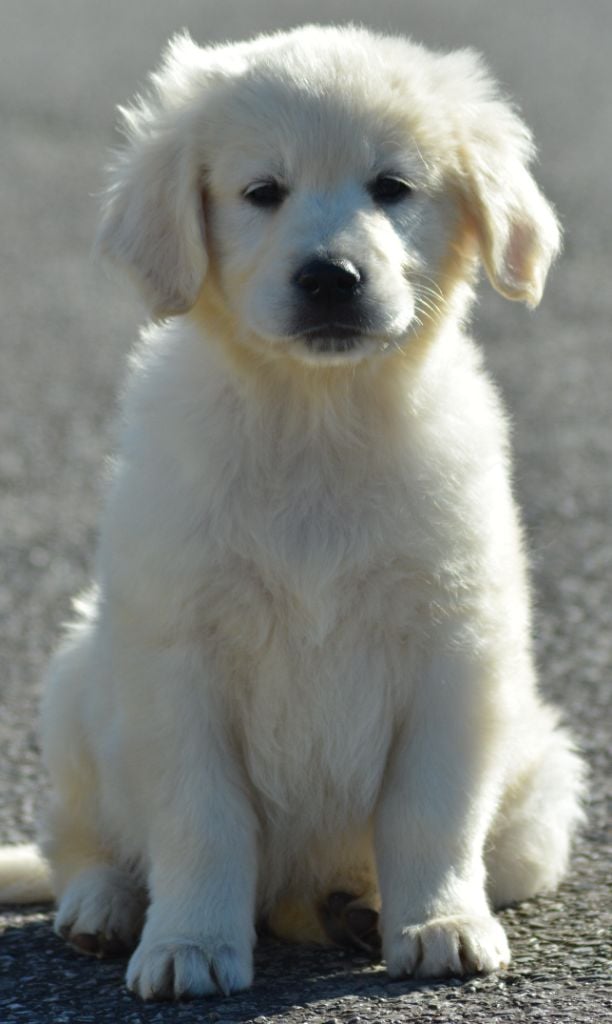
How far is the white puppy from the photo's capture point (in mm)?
4621

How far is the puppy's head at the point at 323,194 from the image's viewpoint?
464 cm

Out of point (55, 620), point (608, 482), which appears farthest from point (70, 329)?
point (55, 620)

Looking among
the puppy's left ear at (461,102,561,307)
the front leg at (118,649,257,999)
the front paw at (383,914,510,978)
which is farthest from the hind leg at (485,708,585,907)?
the puppy's left ear at (461,102,561,307)

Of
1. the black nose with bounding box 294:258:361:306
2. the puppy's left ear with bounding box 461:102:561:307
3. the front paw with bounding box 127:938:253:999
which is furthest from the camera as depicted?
the puppy's left ear with bounding box 461:102:561:307

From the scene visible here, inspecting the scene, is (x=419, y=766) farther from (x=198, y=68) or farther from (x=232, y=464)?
(x=198, y=68)

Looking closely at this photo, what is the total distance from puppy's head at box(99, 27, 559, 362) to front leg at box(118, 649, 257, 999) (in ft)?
2.87

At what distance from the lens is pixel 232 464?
4.81m

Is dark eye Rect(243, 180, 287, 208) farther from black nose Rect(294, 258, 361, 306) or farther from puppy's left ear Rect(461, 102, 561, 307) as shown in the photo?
puppy's left ear Rect(461, 102, 561, 307)

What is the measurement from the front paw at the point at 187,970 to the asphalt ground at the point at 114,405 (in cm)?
5

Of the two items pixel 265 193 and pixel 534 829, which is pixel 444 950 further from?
pixel 265 193

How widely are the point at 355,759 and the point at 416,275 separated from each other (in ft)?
3.94

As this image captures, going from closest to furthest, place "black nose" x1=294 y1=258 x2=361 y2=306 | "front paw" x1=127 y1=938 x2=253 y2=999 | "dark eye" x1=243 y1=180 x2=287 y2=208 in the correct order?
"front paw" x1=127 y1=938 x2=253 y2=999 < "black nose" x1=294 y1=258 x2=361 y2=306 < "dark eye" x1=243 y1=180 x2=287 y2=208

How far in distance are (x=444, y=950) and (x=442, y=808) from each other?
339 millimetres

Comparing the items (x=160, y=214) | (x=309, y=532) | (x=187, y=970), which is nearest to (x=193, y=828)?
(x=187, y=970)
